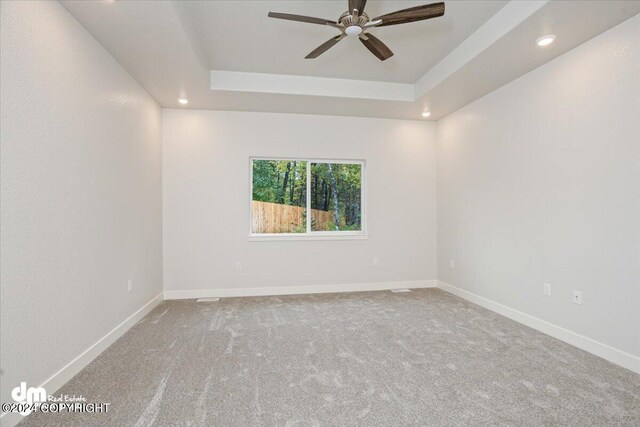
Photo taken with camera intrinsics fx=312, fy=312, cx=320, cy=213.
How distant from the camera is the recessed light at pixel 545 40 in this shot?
2.51 m

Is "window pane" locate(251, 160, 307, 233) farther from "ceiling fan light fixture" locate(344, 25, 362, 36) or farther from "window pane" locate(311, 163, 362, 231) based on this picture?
"ceiling fan light fixture" locate(344, 25, 362, 36)

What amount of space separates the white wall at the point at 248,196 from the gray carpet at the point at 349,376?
1.12 metres

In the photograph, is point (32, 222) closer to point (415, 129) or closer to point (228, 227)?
point (228, 227)

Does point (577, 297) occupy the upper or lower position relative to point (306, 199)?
lower

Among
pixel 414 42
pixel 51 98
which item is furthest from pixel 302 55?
pixel 51 98

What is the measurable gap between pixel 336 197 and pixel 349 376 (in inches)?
115

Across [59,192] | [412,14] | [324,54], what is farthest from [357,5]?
[59,192]

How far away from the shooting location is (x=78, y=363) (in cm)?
225

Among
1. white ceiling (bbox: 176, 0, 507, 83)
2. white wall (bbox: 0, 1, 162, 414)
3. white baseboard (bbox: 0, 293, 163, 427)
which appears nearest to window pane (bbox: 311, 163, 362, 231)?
white ceiling (bbox: 176, 0, 507, 83)

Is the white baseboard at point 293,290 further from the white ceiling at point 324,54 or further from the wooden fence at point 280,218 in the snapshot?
the white ceiling at point 324,54

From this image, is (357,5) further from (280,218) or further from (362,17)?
(280,218)

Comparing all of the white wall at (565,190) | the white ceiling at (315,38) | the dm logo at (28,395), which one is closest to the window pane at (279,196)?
the white ceiling at (315,38)

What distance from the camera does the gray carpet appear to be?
1.77 metres

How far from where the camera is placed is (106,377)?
2.18m
